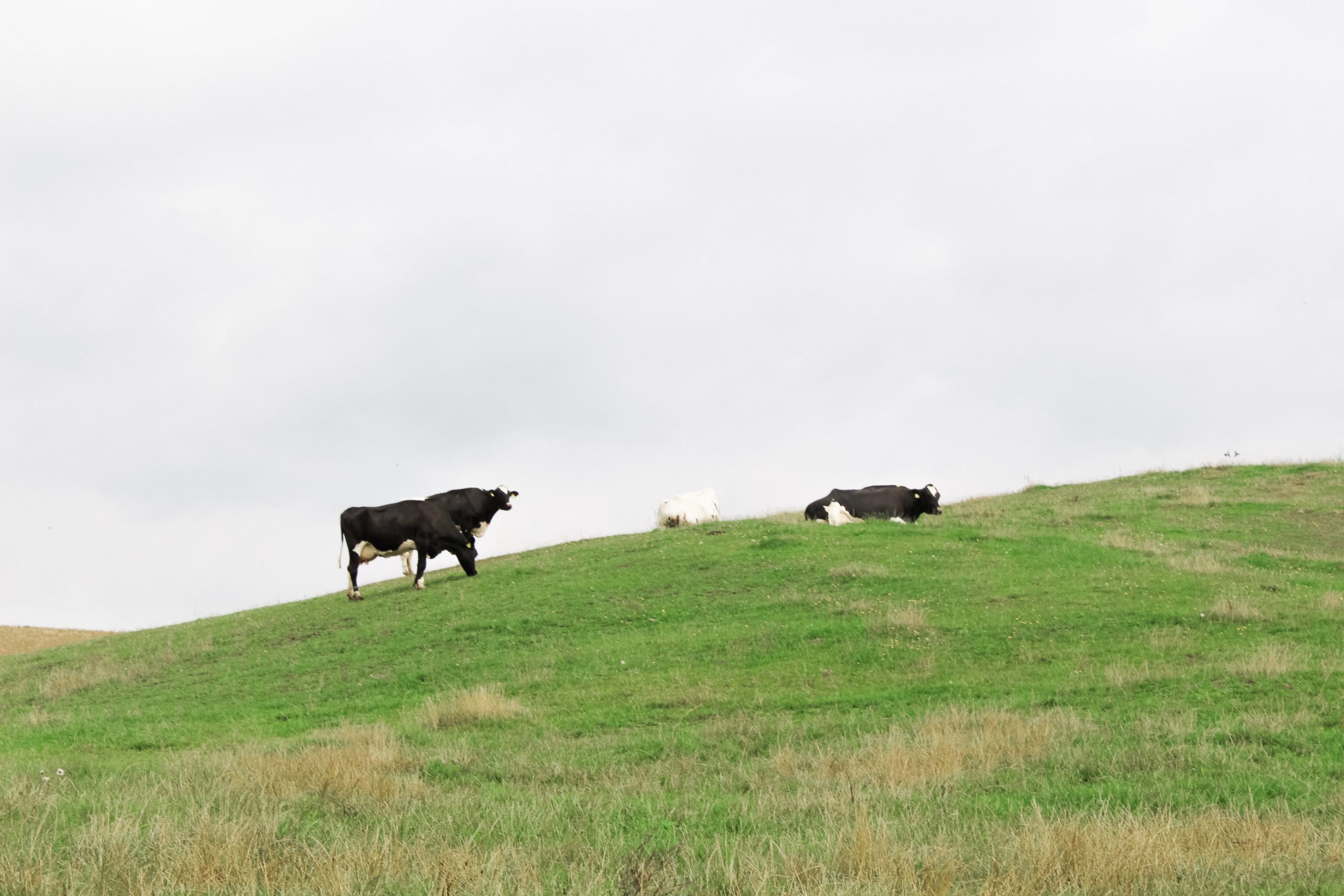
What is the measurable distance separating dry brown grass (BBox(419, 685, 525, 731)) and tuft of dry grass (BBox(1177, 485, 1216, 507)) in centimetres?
2738

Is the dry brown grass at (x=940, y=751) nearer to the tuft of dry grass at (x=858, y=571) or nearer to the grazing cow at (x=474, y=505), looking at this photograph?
the tuft of dry grass at (x=858, y=571)

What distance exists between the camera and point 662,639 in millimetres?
20250

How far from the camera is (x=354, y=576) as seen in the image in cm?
2784

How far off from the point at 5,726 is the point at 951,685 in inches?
581

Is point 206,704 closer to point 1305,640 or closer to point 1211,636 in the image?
point 1211,636

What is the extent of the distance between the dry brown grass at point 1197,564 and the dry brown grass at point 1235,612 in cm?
398

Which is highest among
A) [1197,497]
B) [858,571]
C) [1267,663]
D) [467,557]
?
[467,557]

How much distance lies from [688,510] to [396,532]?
11912 mm

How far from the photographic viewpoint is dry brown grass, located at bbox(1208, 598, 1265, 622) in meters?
18.8

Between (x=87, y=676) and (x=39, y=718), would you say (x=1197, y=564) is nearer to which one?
(x=39, y=718)

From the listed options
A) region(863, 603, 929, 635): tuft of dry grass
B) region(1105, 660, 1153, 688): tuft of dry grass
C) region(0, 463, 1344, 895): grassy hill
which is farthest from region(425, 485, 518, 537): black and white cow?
region(1105, 660, 1153, 688): tuft of dry grass

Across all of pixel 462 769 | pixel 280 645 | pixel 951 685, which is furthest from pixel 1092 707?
pixel 280 645

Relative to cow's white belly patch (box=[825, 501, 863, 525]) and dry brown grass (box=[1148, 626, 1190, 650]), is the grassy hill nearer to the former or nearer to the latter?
dry brown grass (box=[1148, 626, 1190, 650])

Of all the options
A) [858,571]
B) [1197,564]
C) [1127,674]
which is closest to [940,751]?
[1127,674]
